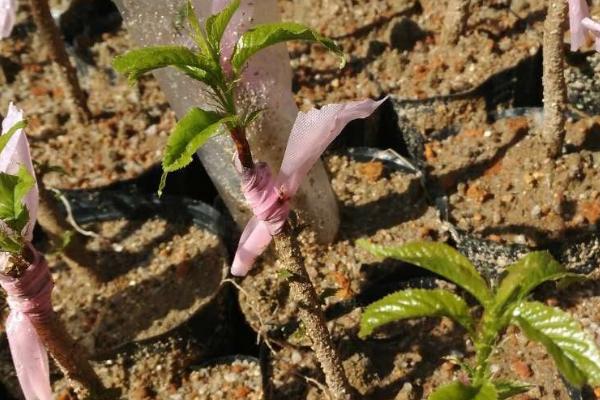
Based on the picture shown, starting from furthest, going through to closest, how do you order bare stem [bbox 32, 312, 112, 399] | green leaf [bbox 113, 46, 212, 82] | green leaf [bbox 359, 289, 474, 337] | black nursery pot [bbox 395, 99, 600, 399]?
black nursery pot [bbox 395, 99, 600, 399] → bare stem [bbox 32, 312, 112, 399] → green leaf [bbox 359, 289, 474, 337] → green leaf [bbox 113, 46, 212, 82]

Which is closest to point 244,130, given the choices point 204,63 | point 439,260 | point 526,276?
point 204,63

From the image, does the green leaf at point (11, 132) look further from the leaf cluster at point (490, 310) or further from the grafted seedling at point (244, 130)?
the leaf cluster at point (490, 310)

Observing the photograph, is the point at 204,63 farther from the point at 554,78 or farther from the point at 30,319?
the point at 554,78

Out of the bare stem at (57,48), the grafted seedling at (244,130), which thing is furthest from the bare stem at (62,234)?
the grafted seedling at (244,130)

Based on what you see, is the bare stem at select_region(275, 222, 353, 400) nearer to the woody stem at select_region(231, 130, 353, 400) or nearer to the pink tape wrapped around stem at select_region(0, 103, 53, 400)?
the woody stem at select_region(231, 130, 353, 400)

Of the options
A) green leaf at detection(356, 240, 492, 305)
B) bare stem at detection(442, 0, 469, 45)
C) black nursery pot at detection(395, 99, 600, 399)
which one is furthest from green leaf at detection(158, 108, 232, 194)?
bare stem at detection(442, 0, 469, 45)

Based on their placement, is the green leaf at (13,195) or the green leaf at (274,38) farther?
the green leaf at (13,195)
